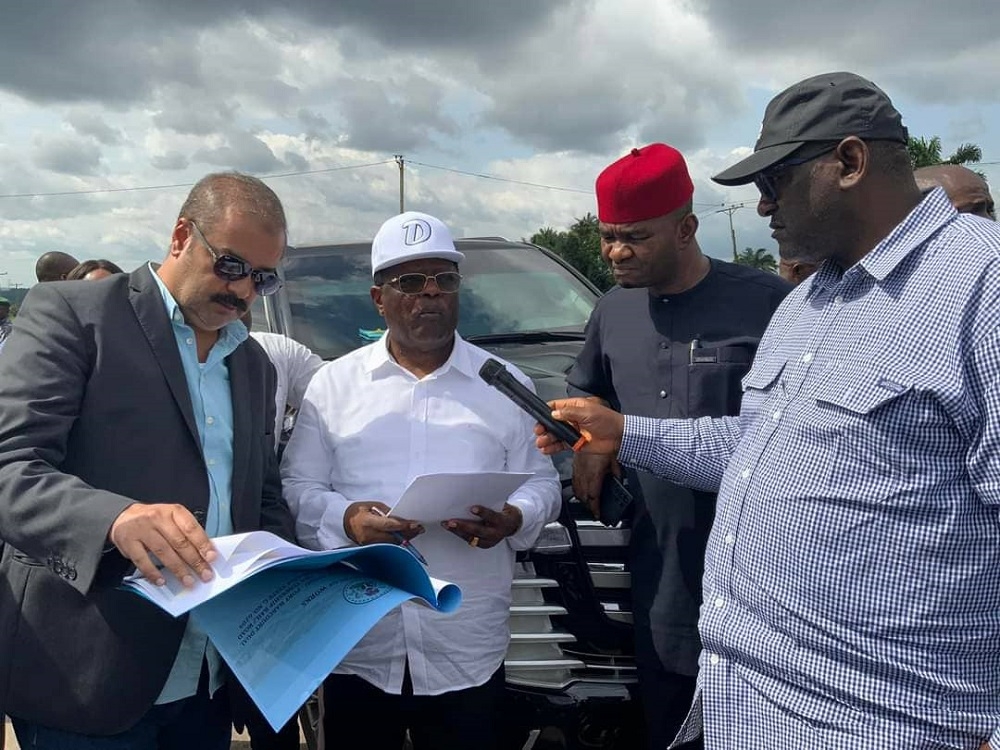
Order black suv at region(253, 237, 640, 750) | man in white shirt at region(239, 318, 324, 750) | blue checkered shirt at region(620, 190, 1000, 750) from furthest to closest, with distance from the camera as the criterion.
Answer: man in white shirt at region(239, 318, 324, 750) < black suv at region(253, 237, 640, 750) < blue checkered shirt at region(620, 190, 1000, 750)

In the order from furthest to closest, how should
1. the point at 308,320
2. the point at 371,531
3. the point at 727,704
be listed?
the point at 308,320 < the point at 371,531 < the point at 727,704

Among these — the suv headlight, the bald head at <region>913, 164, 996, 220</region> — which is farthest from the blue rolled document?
the bald head at <region>913, 164, 996, 220</region>

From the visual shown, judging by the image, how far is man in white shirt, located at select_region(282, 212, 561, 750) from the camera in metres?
2.37

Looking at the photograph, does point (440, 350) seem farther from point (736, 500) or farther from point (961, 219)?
point (961, 219)

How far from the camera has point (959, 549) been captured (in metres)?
1.38

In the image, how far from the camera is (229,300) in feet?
6.58

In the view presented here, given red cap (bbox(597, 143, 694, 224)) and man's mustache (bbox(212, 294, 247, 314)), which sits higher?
red cap (bbox(597, 143, 694, 224))

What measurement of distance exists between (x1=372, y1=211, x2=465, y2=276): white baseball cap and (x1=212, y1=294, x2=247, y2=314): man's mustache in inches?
26.5

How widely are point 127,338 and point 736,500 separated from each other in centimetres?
140

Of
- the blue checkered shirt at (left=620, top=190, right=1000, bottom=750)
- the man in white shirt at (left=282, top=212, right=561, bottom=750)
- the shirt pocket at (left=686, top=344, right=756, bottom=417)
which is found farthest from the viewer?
the shirt pocket at (left=686, top=344, right=756, bottom=417)

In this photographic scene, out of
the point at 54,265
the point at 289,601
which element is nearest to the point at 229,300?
the point at 289,601

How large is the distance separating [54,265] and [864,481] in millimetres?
6705

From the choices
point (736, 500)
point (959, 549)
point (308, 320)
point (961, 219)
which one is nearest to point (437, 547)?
point (736, 500)

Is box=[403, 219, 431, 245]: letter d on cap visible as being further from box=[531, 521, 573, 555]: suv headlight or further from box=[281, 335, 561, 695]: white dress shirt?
box=[531, 521, 573, 555]: suv headlight
